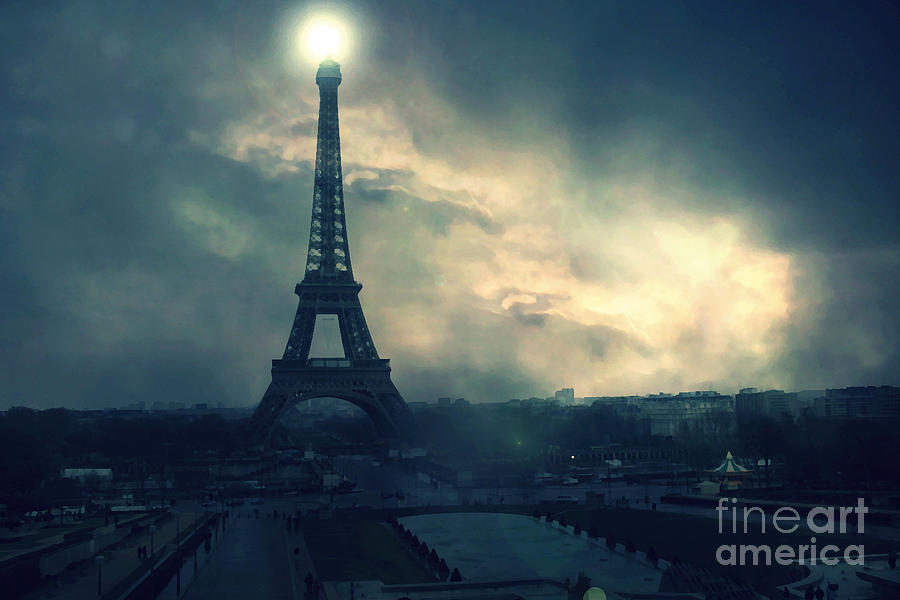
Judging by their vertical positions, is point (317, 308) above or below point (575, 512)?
above

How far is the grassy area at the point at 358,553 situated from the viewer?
32.0 meters

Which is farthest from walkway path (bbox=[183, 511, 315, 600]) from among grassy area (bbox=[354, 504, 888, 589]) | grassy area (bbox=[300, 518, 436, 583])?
grassy area (bbox=[354, 504, 888, 589])

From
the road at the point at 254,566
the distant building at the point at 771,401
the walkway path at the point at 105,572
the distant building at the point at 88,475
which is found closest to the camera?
the walkway path at the point at 105,572

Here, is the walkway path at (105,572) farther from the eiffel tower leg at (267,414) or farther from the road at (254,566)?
the eiffel tower leg at (267,414)

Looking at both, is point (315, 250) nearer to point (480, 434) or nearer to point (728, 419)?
point (480, 434)

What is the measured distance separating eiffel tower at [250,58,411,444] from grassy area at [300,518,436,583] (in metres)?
45.1

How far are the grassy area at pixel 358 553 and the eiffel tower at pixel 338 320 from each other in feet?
148

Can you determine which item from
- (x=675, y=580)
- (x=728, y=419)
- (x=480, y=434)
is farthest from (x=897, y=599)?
(x=728, y=419)

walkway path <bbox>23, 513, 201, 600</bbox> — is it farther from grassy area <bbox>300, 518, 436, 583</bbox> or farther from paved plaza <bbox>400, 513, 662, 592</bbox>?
paved plaza <bbox>400, 513, 662, 592</bbox>

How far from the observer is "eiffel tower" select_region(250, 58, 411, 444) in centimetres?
9200

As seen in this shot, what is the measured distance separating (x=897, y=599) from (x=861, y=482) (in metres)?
34.2

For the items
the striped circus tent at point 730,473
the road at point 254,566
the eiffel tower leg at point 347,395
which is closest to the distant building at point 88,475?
the eiffel tower leg at point 347,395

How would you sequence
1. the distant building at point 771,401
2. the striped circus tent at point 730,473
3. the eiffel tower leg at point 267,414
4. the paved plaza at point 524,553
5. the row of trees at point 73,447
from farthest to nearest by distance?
the distant building at point 771,401
the eiffel tower leg at point 267,414
the striped circus tent at point 730,473
the row of trees at point 73,447
the paved plaza at point 524,553

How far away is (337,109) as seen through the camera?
3708 inches
